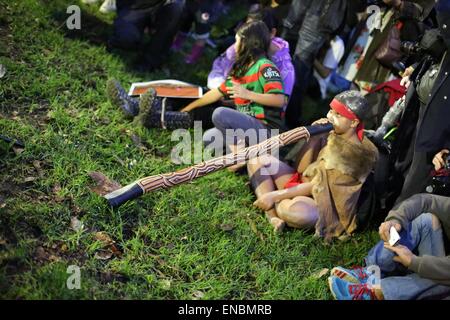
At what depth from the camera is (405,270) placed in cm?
417

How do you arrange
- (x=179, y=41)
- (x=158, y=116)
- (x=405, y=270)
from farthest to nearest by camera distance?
1. (x=179, y=41)
2. (x=158, y=116)
3. (x=405, y=270)

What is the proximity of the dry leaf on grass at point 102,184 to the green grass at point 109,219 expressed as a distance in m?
0.06

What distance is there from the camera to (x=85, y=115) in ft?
16.9

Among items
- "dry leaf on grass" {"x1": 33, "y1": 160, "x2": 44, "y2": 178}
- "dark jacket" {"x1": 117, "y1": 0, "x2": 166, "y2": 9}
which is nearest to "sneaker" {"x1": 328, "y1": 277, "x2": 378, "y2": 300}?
"dry leaf on grass" {"x1": 33, "y1": 160, "x2": 44, "y2": 178}

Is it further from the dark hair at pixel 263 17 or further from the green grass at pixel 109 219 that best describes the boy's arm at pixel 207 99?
the dark hair at pixel 263 17

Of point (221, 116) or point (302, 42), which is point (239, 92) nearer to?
point (221, 116)

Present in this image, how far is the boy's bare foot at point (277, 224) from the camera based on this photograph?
4469 millimetres

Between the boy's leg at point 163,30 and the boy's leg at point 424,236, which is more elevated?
the boy's leg at point 163,30

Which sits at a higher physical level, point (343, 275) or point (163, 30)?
point (163, 30)

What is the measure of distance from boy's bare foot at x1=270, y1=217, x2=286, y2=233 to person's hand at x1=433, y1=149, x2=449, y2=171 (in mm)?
1355

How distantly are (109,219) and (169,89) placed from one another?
2.04 metres

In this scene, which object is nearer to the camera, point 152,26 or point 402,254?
point 402,254

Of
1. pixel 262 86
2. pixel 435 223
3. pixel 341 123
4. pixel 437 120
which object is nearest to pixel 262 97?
pixel 262 86

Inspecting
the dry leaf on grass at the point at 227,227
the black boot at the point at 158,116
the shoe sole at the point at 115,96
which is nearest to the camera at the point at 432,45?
the dry leaf on grass at the point at 227,227
